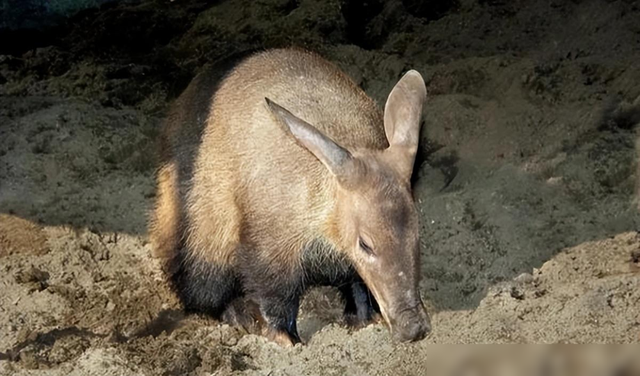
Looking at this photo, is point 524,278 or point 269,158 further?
point 524,278

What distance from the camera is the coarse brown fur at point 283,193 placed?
5168 mm

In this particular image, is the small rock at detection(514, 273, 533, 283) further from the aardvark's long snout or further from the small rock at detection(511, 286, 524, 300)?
the aardvark's long snout

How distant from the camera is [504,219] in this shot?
661 centimetres

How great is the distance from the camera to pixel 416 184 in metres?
7.13

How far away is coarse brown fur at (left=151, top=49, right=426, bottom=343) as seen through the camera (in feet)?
17.0

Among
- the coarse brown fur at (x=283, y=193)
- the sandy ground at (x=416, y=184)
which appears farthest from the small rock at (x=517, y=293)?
the coarse brown fur at (x=283, y=193)

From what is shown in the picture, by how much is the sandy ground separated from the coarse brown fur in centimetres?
30

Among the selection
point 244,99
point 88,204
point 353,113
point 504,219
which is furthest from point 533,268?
point 88,204

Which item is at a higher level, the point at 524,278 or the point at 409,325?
the point at 409,325

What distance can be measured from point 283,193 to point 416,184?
171 cm

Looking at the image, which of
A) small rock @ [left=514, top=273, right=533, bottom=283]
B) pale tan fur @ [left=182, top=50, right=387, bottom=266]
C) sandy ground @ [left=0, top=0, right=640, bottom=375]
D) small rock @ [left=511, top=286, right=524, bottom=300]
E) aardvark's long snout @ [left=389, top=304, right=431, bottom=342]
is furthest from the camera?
small rock @ [left=514, top=273, right=533, bottom=283]

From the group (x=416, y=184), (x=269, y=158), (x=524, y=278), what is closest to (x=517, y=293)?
(x=524, y=278)

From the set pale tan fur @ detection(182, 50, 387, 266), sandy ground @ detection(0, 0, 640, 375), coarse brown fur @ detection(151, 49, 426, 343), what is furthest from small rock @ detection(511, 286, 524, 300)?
pale tan fur @ detection(182, 50, 387, 266)

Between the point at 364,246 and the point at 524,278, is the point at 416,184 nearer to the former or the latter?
the point at 524,278
